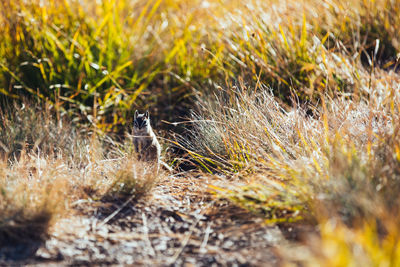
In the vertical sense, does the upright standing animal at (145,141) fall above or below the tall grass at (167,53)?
below

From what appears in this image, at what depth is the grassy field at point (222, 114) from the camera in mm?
2326

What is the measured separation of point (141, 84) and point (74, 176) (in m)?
2.41

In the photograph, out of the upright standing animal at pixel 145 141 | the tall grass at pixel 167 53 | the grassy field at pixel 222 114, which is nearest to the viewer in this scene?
the grassy field at pixel 222 114

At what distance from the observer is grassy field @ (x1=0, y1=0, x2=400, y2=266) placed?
233cm

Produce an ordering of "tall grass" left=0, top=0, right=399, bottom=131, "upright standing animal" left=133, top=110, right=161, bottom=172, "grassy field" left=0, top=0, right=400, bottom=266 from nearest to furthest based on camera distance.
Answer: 1. "grassy field" left=0, top=0, right=400, bottom=266
2. "upright standing animal" left=133, top=110, right=161, bottom=172
3. "tall grass" left=0, top=0, right=399, bottom=131

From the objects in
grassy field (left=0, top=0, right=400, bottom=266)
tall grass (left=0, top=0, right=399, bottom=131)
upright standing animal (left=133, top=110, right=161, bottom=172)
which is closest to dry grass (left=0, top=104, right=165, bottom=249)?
grassy field (left=0, top=0, right=400, bottom=266)

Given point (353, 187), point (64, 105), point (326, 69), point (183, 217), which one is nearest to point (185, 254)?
point (183, 217)

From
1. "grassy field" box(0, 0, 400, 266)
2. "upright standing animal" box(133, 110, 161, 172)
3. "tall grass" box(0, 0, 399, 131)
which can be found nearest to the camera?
"grassy field" box(0, 0, 400, 266)

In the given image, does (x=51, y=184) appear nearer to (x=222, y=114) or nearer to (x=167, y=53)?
(x=222, y=114)

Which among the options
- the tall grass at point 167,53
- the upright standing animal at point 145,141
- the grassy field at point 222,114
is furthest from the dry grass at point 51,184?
the tall grass at point 167,53

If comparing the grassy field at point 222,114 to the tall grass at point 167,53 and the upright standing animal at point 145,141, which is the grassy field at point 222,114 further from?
the upright standing animal at point 145,141

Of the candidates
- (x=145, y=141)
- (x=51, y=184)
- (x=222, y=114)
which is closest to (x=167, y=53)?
(x=222, y=114)

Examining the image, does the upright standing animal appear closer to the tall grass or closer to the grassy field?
the grassy field

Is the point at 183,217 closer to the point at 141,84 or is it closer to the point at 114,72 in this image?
the point at 114,72
